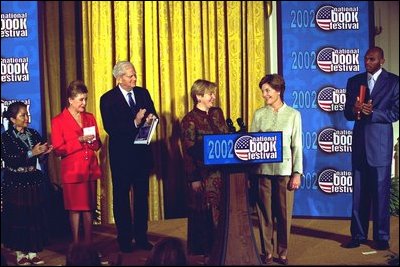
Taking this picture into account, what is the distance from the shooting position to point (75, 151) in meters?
5.75

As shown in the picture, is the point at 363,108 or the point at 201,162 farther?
the point at 363,108

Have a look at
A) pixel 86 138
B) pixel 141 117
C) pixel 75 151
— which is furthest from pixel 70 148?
pixel 141 117

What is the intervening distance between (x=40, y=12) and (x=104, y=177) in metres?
1.74

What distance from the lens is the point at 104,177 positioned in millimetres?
7500

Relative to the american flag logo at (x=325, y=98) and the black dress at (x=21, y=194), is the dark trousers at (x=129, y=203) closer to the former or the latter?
the black dress at (x=21, y=194)

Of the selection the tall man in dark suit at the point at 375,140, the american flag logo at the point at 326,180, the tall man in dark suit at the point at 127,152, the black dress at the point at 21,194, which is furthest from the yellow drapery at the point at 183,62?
the tall man in dark suit at the point at 375,140

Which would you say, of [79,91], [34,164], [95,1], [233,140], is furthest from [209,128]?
[95,1]

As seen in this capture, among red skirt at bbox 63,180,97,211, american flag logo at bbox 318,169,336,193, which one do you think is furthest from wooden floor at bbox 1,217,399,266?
red skirt at bbox 63,180,97,211

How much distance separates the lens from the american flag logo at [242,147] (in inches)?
199

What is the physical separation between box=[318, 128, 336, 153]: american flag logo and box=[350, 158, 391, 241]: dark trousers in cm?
121

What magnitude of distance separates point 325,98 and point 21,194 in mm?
3010

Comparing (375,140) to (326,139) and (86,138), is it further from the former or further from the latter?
(86,138)

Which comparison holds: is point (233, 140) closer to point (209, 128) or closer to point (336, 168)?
point (209, 128)

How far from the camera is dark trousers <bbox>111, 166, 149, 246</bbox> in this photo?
6.00 metres
